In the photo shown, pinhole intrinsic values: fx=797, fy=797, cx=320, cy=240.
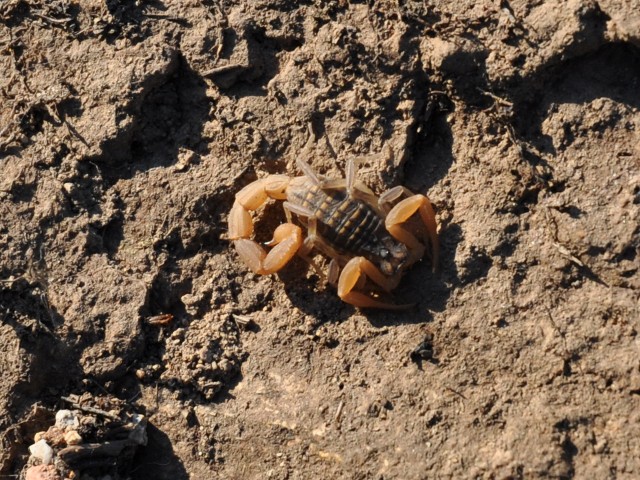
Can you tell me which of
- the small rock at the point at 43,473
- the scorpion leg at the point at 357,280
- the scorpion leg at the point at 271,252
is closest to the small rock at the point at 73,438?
the small rock at the point at 43,473

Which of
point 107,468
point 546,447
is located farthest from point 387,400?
point 107,468

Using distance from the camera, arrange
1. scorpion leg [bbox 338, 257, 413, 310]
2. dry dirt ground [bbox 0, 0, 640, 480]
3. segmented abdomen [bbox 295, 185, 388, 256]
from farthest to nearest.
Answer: segmented abdomen [bbox 295, 185, 388, 256] < scorpion leg [bbox 338, 257, 413, 310] < dry dirt ground [bbox 0, 0, 640, 480]

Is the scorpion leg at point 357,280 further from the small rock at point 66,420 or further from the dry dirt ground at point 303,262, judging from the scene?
the small rock at point 66,420

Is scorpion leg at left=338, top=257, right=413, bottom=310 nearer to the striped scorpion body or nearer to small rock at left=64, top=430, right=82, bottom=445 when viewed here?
the striped scorpion body

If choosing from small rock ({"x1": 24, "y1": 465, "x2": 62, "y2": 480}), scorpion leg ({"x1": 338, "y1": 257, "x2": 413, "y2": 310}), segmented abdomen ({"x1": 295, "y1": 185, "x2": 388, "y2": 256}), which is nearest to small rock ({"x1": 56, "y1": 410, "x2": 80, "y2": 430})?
small rock ({"x1": 24, "y1": 465, "x2": 62, "y2": 480})

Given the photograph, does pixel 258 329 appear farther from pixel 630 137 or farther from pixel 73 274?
pixel 630 137

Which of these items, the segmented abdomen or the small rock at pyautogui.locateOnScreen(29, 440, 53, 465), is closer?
the small rock at pyautogui.locateOnScreen(29, 440, 53, 465)
